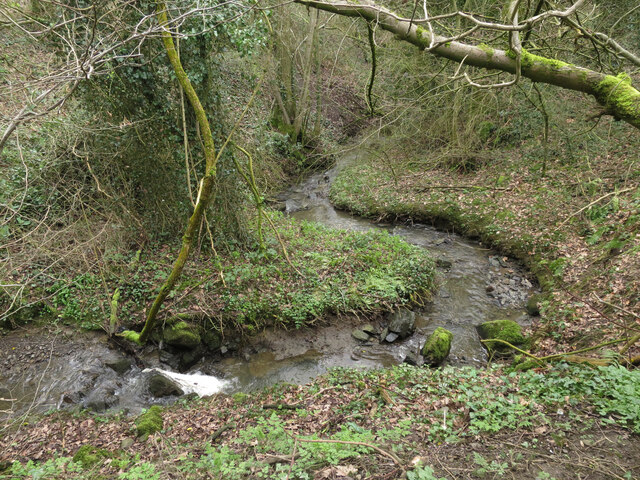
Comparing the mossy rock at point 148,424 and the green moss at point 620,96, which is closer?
the green moss at point 620,96

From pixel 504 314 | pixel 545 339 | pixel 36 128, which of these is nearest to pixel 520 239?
pixel 504 314

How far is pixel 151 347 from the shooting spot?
6469 millimetres

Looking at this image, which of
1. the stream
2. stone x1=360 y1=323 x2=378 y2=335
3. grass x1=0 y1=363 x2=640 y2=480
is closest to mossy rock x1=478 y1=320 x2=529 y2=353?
the stream

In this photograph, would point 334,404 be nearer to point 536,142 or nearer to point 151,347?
point 151,347

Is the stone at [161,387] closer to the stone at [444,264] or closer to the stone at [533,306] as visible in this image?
the stone at [444,264]

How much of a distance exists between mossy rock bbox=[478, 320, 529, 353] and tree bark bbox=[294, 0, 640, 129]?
12.1 feet

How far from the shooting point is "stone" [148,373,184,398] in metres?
5.73

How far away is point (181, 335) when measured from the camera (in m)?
6.32

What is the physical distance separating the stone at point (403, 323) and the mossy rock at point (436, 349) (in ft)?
1.76

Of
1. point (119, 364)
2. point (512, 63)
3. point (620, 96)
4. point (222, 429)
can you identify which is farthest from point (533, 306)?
point (119, 364)

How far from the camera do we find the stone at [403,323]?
272 inches

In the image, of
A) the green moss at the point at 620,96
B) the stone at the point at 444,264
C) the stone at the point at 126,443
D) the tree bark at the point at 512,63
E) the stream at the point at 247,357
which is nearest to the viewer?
the tree bark at the point at 512,63

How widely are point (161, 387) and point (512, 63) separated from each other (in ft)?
21.8

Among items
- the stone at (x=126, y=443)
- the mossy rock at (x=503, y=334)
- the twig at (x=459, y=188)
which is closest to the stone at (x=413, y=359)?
the mossy rock at (x=503, y=334)
